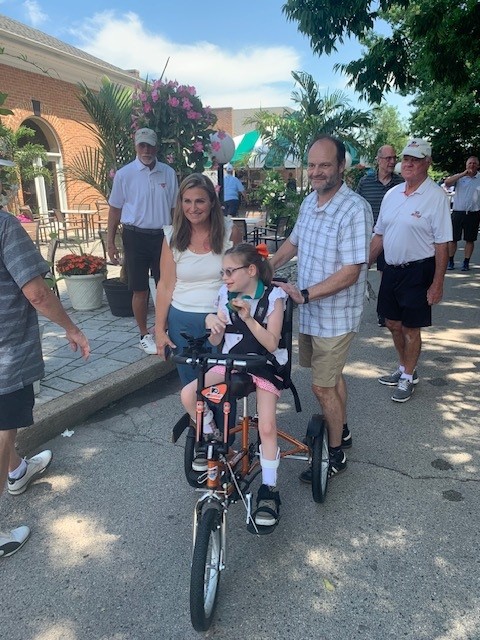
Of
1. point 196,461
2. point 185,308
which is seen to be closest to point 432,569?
point 196,461

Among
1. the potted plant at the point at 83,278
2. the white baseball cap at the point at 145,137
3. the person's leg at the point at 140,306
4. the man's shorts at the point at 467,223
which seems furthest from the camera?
the man's shorts at the point at 467,223

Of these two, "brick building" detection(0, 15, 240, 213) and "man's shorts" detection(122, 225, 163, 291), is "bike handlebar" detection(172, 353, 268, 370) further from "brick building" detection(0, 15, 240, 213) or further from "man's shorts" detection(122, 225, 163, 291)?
"brick building" detection(0, 15, 240, 213)

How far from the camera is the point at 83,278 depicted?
6648mm

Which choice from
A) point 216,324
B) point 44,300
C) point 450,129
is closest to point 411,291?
point 216,324

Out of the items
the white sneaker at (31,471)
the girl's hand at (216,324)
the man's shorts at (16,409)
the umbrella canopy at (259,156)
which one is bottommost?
the white sneaker at (31,471)

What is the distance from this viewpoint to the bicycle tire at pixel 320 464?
2.79 m

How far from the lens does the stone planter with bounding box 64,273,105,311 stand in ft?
21.9

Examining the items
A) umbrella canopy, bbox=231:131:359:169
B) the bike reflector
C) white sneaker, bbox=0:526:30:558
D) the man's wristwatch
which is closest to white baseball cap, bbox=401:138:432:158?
the man's wristwatch

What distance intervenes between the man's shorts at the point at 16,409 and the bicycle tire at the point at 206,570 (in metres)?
1.11

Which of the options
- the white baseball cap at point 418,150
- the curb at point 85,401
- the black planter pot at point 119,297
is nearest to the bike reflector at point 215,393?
the curb at point 85,401

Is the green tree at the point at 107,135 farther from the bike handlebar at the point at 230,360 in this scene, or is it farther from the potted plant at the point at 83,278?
the bike handlebar at the point at 230,360

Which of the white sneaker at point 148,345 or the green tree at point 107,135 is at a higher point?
the green tree at point 107,135

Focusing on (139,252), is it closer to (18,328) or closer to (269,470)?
(18,328)

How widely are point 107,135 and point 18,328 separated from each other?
523 cm
